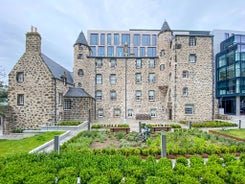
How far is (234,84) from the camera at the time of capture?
113ft

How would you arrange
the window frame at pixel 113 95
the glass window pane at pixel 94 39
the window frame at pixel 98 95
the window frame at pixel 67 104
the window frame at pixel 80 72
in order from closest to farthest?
the window frame at pixel 67 104, the window frame at pixel 80 72, the window frame at pixel 98 95, the window frame at pixel 113 95, the glass window pane at pixel 94 39

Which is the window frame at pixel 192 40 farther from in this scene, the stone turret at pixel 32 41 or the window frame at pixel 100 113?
the stone turret at pixel 32 41

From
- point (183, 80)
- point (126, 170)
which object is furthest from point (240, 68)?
point (126, 170)

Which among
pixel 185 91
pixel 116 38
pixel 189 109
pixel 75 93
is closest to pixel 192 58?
pixel 185 91

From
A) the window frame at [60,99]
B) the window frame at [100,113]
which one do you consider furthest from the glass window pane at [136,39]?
the window frame at [60,99]

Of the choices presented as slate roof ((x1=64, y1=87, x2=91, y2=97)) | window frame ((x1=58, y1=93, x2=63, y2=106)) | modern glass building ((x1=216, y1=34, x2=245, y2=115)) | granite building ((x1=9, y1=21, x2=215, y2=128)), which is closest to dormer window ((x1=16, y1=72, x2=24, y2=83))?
granite building ((x1=9, y1=21, x2=215, y2=128))

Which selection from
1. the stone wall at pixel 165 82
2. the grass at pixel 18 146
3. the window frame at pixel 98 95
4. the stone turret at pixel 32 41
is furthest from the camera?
the window frame at pixel 98 95

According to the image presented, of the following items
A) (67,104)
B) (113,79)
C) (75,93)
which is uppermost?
(113,79)

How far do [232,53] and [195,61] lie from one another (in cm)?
2025

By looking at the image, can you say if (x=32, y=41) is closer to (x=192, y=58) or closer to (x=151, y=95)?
(x=151, y=95)

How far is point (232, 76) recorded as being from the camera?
34.9 meters

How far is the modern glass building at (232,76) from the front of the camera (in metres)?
32.9

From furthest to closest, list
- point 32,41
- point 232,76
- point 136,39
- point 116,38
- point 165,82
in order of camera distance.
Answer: point 116,38 → point 136,39 → point 232,76 → point 165,82 → point 32,41

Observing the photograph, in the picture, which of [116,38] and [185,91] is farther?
[116,38]
